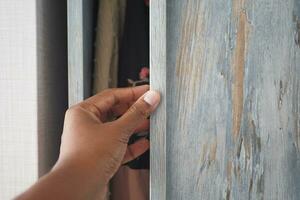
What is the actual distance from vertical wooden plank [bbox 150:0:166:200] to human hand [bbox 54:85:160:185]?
21 millimetres

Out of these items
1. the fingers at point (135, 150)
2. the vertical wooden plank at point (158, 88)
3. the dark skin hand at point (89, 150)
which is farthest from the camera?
the fingers at point (135, 150)

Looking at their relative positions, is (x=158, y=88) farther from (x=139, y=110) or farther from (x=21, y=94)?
(x=21, y=94)

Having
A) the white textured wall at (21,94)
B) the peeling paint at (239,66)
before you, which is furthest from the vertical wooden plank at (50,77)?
the peeling paint at (239,66)

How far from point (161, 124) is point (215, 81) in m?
0.13

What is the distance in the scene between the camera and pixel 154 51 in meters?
0.59

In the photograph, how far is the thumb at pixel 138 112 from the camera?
58cm

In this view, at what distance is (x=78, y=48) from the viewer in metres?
0.64

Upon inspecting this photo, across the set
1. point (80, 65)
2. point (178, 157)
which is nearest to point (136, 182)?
point (178, 157)

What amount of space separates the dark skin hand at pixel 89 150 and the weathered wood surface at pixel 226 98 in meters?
0.05

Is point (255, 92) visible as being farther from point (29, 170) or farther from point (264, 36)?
point (29, 170)

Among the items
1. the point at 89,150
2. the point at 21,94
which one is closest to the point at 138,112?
the point at 89,150

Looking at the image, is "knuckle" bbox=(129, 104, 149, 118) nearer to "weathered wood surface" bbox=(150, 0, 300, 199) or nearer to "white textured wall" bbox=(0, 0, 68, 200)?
"weathered wood surface" bbox=(150, 0, 300, 199)

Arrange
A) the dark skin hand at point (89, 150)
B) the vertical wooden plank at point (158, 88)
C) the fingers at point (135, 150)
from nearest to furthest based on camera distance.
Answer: the dark skin hand at point (89, 150) < the vertical wooden plank at point (158, 88) < the fingers at point (135, 150)

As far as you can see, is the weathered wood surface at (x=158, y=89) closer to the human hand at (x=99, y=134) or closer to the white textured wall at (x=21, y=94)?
the human hand at (x=99, y=134)
